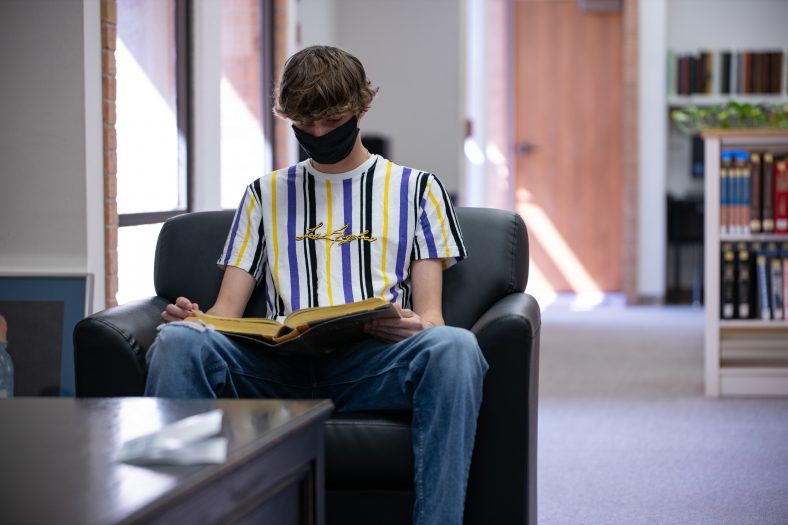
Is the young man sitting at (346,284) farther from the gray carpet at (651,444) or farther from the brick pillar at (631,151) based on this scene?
the brick pillar at (631,151)

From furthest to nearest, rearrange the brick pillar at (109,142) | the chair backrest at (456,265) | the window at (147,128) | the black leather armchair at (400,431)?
the window at (147,128), the brick pillar at (109,142), the chair backrest at (456,265), the black leather armchair at (400,431)

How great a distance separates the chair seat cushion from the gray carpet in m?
0.71

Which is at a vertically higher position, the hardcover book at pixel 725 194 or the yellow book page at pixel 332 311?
the hardcover book at pixel 725 194

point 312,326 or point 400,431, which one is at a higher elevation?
point 312,326

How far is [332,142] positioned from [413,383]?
53cm

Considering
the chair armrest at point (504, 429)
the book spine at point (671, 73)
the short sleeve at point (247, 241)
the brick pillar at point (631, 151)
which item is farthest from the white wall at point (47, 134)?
the book spine at point (671, 73)

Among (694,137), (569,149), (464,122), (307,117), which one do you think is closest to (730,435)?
(307,117)

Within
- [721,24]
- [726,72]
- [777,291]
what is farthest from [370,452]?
[721,24]

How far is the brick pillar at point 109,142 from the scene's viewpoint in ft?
9.88

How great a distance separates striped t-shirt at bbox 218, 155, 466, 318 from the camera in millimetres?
2078

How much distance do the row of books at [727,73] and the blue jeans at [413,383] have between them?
553 cm

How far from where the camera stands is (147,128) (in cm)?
379

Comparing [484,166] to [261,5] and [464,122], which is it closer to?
[464,122]

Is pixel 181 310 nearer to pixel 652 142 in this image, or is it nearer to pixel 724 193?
A: pixel 724 193
